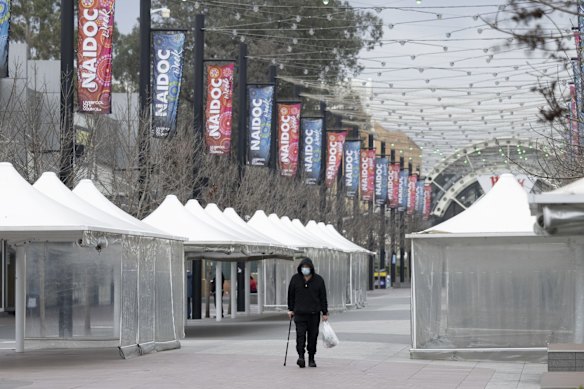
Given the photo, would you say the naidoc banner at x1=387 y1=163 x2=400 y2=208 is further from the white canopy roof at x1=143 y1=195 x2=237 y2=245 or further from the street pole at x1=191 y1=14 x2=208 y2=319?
the white canopy roof at x1=143 y1=195 x2=237 y2=245

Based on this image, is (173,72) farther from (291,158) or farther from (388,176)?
(388,176)

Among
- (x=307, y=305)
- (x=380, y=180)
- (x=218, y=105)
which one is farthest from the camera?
(x=380, y=180)

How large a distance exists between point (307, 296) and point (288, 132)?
29.6 metres

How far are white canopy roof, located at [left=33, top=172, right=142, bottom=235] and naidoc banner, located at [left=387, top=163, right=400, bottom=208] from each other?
5843 cm

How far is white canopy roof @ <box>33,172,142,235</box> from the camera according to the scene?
2300 centimetres

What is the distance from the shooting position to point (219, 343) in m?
27.8

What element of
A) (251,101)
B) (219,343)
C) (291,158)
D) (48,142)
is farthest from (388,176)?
(219,343)

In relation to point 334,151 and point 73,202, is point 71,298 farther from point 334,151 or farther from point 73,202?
point 334,151

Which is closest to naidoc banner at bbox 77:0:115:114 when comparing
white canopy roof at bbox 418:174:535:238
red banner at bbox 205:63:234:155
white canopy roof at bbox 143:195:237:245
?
white canopy roof at bbox 143:195:237:245

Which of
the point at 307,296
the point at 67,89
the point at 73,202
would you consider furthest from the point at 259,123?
the point at 307,296

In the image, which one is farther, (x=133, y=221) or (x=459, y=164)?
(x=459, y=164)

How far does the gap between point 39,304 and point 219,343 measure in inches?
161

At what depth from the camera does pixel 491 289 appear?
913 inches

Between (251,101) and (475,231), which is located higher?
(251,101)
